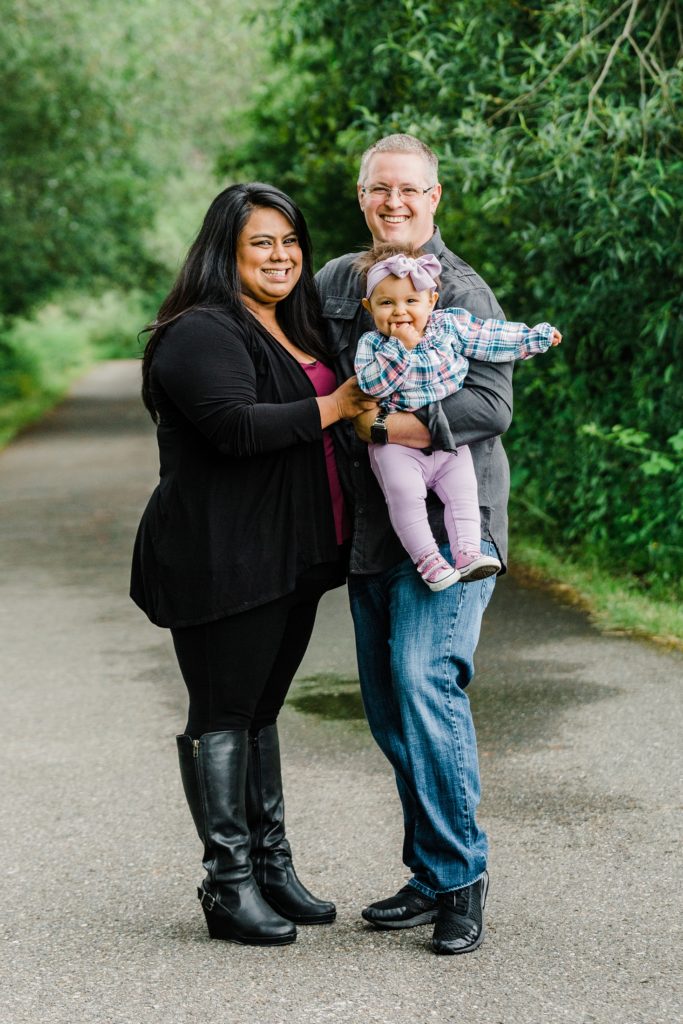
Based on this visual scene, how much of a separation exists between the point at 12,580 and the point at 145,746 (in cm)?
444

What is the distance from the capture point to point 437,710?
11.5ft

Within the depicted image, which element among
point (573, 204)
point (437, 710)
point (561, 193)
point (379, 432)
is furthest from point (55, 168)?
point (437, 710)

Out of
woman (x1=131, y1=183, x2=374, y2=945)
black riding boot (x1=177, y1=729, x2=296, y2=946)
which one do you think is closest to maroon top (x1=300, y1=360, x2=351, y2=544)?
woman (x1=131, y1=183, x2=374, y2=945)

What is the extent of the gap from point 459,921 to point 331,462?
1.25 metres

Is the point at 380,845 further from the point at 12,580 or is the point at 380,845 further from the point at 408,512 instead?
the point at 12,580

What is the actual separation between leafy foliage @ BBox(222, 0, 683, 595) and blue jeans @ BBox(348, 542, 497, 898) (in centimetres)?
402

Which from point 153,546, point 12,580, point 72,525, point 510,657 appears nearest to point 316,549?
point 153,546

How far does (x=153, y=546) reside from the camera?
11.9 feet

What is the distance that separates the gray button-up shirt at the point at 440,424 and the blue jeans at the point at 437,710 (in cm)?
8

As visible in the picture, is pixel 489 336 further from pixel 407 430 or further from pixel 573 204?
pixel 573 204

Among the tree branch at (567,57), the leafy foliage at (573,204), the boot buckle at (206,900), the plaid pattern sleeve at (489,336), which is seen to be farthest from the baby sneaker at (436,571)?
the tree branch at (567,57)

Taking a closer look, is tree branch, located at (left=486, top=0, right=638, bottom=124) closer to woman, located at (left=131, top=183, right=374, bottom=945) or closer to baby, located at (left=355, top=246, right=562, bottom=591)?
woman, located at (left=131, top=183, right=374, bottom=945)

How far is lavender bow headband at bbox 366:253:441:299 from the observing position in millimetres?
3217

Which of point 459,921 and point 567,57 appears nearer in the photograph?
point 459,921
